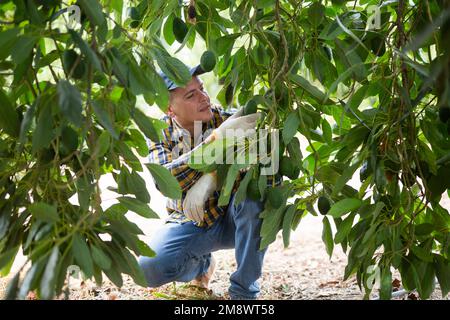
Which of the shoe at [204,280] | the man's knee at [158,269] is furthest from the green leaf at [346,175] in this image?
the shoe at [204,280]

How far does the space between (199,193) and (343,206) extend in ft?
1.82

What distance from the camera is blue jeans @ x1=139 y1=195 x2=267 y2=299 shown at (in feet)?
7.21

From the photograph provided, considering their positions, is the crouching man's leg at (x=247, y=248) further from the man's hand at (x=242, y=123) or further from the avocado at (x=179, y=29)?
the avocado at (x=179, y=29)

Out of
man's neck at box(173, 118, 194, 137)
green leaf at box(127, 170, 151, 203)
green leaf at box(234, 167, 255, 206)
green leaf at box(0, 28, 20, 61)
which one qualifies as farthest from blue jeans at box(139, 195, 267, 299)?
green leaf at box(0, 28, 20, 61)

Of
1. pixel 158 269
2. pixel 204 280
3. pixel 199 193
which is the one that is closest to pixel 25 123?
pixel 199 193

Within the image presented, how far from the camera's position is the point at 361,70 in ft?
4.87

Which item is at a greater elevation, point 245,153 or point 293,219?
point 245,153

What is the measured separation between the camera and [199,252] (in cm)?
241

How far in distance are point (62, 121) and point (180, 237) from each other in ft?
4.01

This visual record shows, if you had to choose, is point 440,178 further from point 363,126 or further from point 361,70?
point 361,70

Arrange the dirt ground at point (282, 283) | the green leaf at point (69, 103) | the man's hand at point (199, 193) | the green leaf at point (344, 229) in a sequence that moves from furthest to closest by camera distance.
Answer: the dirt ground at point (282, 283)
the man's hand at point (199, 193)
the green leaf at point (344, 229)
the green leaf at point (69, 103)

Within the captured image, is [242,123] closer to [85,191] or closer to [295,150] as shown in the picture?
[295,150]

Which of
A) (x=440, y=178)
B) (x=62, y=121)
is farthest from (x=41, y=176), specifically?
(x=440, y=178)

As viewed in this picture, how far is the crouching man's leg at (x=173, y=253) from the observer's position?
232 centimetres
